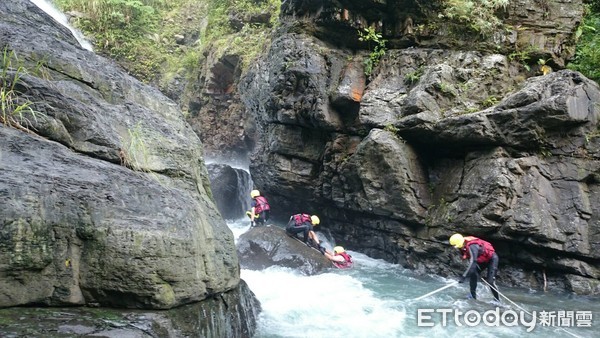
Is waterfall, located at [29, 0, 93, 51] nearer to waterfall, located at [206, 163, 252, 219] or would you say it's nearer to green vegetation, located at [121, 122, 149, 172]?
waterfall, located at [206, 163, 252, 219]

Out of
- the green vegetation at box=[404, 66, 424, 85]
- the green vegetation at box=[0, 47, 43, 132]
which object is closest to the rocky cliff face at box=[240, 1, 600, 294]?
the green vegetation at box=[404, 66, 424, 85]

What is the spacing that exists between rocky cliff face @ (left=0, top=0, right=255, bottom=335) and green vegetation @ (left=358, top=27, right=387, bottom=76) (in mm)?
7890

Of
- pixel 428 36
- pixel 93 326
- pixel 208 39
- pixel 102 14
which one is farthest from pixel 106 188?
pixel 102 14

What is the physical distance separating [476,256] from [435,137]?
11.5 ft

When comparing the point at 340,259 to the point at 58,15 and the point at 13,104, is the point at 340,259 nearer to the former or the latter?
the point at 13,104

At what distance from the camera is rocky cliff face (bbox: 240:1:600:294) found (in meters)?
10.1

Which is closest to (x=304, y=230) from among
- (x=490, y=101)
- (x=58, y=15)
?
(x=490, y=101)

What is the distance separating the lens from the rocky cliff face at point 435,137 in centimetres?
1007

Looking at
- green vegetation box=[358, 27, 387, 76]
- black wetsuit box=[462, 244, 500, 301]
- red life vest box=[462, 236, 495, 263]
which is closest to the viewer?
black wetsuit box=[462, 244, 500, 301]

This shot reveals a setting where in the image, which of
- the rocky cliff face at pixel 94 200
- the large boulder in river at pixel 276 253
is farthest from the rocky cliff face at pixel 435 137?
the rocky cliff face at pixel 94 200

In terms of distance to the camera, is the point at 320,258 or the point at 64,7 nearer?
the point at 320,258

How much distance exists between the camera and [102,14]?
23.2 metres

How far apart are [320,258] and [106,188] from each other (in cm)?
835

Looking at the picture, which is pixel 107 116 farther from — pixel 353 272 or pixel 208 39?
pixel 208 39
